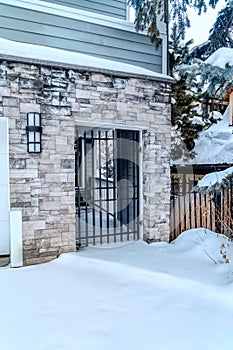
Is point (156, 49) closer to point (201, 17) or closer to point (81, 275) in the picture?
point (201, 17)

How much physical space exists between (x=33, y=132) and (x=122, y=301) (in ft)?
8.39

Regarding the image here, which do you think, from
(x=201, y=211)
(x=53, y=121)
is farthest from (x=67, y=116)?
(x=201, y=211)

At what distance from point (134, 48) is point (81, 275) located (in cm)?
407

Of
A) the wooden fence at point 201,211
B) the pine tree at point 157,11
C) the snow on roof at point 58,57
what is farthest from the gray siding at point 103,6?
the wooden fence at point 201,211

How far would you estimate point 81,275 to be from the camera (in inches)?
145

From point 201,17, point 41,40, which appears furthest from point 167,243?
point 201,17

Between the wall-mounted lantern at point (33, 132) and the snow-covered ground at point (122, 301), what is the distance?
67.5 inches

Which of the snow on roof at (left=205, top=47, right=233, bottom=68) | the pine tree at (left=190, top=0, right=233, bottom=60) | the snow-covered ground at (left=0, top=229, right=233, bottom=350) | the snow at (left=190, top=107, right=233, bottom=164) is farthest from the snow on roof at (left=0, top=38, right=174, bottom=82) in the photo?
the snow at (left=190, top=107, right=233, bottom=164)

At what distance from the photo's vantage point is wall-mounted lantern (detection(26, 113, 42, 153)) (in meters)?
4.06

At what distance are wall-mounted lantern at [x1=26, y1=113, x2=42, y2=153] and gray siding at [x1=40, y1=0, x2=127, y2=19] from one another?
2.49 metres

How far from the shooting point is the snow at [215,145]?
28.6ft

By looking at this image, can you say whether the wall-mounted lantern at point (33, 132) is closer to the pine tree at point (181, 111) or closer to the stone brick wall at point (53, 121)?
the stone brick wall at point (53, 121)

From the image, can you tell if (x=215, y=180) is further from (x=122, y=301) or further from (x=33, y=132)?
(x=33, y=132)

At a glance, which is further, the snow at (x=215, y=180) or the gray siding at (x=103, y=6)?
the gray siding at (x=103, y=6)
